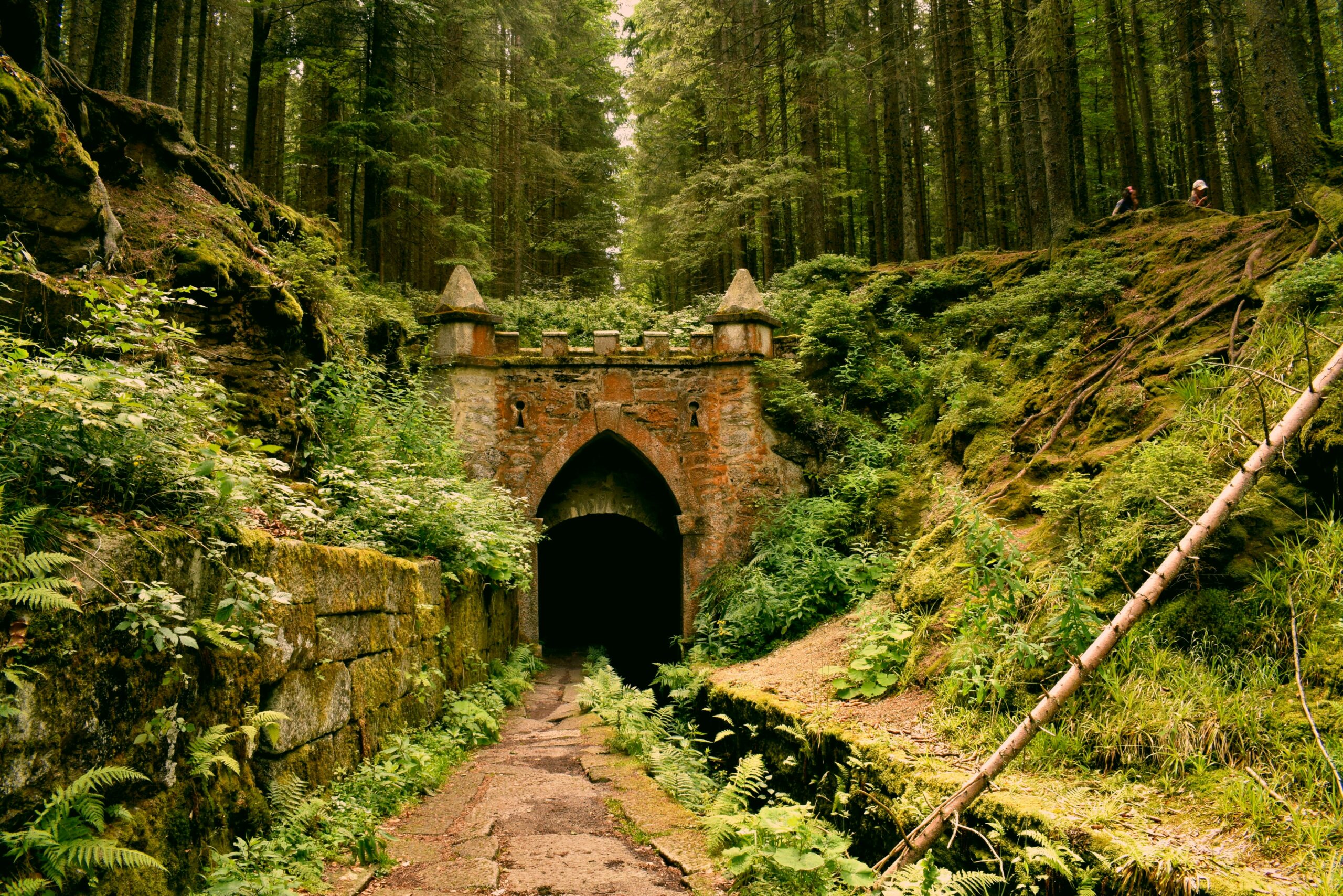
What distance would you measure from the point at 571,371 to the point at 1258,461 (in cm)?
890

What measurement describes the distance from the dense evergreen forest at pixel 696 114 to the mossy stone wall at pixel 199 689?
35.6 feet

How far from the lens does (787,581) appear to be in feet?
27.7

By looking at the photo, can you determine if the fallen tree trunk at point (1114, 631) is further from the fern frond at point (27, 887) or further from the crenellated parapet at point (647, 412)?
the crenellated parapet at point (647, 412)

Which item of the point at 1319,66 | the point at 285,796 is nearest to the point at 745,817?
the point at 285,796

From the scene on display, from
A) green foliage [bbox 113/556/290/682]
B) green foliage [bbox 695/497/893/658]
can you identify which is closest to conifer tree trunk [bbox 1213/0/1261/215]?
green foliage [bbox 695/497/893/658]

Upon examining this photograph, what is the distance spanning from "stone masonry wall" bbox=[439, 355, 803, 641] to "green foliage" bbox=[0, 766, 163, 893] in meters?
8.67

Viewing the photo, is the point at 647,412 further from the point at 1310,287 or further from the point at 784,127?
the point at 784,127

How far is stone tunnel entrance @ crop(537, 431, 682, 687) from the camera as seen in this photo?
11.7 metres

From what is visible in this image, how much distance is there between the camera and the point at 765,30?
15586 mm

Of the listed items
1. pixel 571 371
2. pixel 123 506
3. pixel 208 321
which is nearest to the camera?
pixel 123 506

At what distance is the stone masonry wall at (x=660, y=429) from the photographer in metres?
10.7

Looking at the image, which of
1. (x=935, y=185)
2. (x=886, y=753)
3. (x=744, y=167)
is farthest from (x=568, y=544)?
(x=935, y=185)

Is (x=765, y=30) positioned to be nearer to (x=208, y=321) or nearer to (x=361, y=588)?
(x=208, y=321)

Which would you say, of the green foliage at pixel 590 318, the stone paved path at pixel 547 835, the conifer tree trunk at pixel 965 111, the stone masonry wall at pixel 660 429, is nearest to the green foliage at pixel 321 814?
the stone paved path at pixel 547 835
